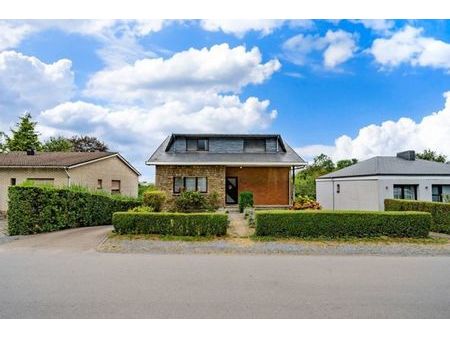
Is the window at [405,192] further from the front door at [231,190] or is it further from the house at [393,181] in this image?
the front door at [231,190]

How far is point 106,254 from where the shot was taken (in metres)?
8.25

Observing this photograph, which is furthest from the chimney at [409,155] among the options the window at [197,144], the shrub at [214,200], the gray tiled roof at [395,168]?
the window at [197,144]

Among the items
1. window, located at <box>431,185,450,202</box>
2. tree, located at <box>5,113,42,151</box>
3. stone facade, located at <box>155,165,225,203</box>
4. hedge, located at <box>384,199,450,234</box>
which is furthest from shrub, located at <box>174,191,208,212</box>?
tree, located at <box>5,113,42,151</box>

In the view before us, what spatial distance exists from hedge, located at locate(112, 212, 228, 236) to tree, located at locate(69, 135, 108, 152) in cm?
3329

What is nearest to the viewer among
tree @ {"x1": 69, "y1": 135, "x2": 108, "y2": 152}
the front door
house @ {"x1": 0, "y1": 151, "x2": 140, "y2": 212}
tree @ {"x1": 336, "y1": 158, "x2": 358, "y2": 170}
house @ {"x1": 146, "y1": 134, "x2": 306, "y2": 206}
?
house @ {"x1": 0, "y1": 151, "x2": 140, "y2": 212}

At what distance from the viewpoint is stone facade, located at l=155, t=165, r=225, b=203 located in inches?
749

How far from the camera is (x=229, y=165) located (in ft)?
62.5

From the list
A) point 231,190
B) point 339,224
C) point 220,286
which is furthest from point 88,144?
point 220,286

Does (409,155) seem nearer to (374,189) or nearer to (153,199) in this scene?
(374,189)

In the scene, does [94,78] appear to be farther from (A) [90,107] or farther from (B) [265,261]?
(B) [265,261]

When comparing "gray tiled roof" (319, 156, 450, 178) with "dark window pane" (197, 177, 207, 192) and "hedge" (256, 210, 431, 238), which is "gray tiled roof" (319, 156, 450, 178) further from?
"dark window pane" (197, 177, 207, 192)
